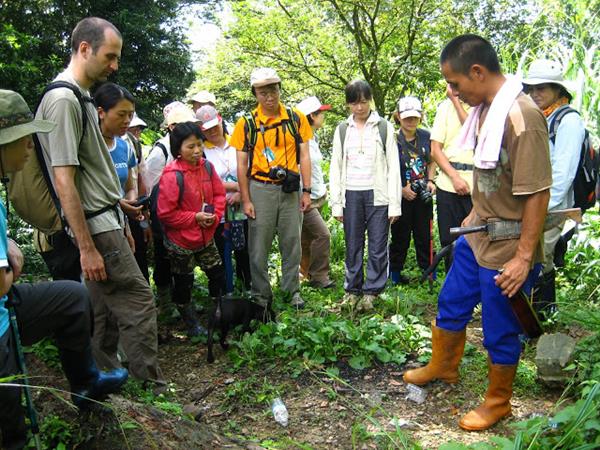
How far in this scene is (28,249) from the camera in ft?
19.1

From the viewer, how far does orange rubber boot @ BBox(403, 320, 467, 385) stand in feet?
11.4

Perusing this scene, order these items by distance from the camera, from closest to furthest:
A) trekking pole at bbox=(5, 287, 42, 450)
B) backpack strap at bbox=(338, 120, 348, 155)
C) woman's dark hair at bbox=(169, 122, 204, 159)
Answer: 1. trekking pole at bbox=(5, 287, 42, 450)
2. woman's dark hair at bbox=(169, 122, 204, 159)
3. backpack strap at bbox=(338, 120, 348, 155)

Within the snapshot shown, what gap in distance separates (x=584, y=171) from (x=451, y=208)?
119cm

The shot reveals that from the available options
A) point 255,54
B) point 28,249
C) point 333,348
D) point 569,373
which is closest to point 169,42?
point 255,54

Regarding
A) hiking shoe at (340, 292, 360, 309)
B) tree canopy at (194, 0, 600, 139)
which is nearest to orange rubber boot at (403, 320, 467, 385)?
hiking shoe at (340, 292, 360, 309)

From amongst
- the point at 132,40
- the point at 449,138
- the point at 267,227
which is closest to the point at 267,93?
the point at 267,227

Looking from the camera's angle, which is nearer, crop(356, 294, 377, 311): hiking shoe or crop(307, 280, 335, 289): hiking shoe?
crop(356, 294, 377, 311): hiking shoe

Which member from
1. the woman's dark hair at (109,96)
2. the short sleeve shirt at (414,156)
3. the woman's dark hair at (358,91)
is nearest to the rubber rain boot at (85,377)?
the woman's dark hair at (109,96)

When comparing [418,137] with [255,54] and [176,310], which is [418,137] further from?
[255,54]

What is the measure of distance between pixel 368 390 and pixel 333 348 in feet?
1.51

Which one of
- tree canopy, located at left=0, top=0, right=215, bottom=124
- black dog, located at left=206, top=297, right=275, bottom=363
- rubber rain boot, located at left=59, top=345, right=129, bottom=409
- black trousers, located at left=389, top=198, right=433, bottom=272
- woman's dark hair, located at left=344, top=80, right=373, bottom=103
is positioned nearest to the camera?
rubber rain boot, located at left=59, top=345, right=129, bottom=409

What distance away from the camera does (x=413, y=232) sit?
5.88m

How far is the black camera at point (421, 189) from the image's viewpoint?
568 cm

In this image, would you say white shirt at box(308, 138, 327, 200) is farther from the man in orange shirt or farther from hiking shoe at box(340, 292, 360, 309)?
hiking shoe at box(340, 292, 360, 309)
